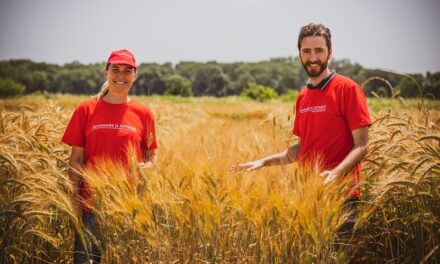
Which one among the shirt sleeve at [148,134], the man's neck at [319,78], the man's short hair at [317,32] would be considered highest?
the man's short hair at [317,32]

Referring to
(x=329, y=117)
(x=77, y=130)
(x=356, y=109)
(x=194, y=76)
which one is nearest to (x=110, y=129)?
(x=77, y=130)

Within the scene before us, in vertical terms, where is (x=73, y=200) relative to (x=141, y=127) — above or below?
below

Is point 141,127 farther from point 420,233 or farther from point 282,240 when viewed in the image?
point 420,233

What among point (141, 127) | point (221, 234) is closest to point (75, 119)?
point (141, 127)

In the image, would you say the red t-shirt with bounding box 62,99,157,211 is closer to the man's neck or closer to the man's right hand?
the man's right hand

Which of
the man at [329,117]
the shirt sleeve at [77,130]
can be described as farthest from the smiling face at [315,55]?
the shirt sleeve at [77,130]

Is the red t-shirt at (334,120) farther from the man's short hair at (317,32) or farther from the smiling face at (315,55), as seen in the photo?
the man's short hair at (317,32)

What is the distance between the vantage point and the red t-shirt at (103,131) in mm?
2420

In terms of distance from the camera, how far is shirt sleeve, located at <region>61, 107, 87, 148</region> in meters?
2.41

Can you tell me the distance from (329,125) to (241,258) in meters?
1.04

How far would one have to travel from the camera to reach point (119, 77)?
2.56m

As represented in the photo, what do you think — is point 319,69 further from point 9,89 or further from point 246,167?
point 9,89

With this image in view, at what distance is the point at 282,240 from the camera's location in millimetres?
1966

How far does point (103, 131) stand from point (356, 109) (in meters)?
1.71
